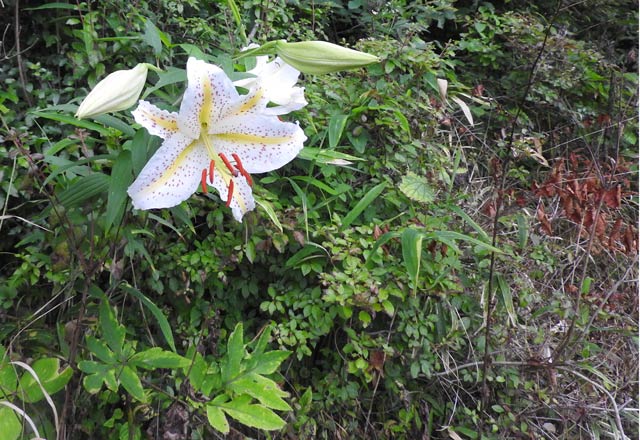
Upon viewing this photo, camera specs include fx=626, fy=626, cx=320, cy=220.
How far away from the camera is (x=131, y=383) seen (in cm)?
83

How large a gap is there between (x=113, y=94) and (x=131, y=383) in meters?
0.40

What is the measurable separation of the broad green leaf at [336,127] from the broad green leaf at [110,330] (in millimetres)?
488

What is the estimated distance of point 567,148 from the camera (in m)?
1.91

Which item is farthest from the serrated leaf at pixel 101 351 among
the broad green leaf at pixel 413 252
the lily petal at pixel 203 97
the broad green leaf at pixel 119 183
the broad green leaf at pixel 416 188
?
the broad green leaf at pixel 416 188

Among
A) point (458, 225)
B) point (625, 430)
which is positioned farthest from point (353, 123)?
point (625, 430)

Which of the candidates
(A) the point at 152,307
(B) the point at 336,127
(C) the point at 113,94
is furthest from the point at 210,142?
(B) the point at 336,127

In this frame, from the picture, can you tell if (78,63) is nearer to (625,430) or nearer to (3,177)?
(3,177)

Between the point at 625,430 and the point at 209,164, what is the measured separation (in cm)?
109

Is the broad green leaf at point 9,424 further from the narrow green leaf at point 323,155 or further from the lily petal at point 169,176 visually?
the narrow green leaf at point 323,155

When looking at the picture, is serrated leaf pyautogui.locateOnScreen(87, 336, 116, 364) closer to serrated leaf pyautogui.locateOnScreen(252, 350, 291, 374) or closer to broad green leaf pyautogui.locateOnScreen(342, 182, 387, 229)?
serrated leaf pyautogui.locateOnScreen(252, 350, 291, 374)

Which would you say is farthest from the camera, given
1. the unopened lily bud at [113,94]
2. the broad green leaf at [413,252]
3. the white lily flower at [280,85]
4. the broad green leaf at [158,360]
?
the broad green leaf at [413,252]

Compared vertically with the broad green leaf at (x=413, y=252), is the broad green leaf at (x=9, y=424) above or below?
below

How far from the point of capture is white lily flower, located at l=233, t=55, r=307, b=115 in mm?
748

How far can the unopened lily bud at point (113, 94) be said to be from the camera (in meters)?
0.62
